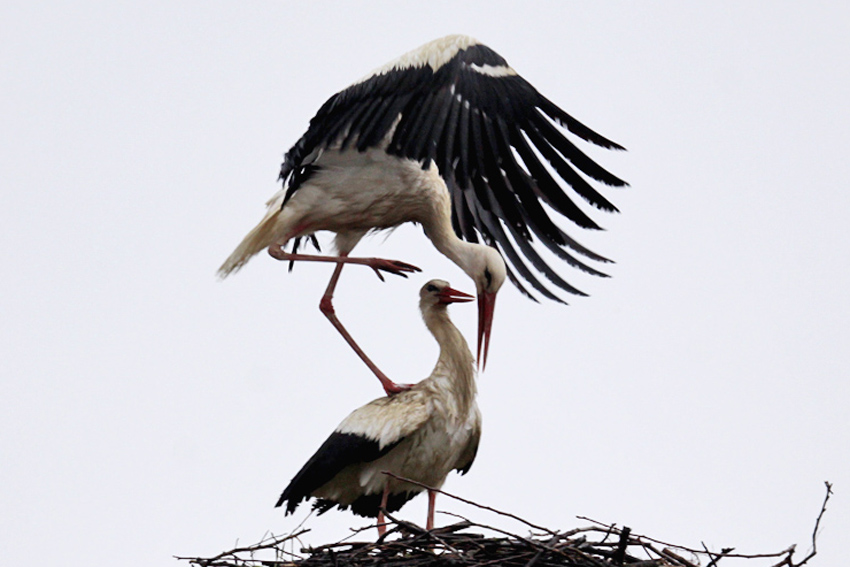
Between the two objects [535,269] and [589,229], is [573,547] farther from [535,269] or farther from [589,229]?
[535,269]

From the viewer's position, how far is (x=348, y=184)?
7223mm

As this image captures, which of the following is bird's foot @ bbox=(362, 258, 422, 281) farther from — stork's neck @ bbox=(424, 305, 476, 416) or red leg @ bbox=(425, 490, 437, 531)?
red leg @ bbox=(425, 490, 437, 531)

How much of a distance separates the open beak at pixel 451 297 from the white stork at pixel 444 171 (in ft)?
0.57

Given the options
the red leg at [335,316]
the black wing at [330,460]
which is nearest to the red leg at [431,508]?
the black wing at [330,460]

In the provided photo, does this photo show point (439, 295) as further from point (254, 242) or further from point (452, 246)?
point (254, 242)

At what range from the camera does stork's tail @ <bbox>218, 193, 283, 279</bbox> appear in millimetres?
7484

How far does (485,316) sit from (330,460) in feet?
3.57

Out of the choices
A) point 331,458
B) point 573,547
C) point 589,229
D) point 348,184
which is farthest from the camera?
point 348,184

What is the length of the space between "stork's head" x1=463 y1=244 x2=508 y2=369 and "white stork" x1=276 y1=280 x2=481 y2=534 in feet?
0.86

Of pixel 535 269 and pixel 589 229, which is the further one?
pixel 535 269

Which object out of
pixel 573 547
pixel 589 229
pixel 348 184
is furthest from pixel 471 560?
pixel 348 184

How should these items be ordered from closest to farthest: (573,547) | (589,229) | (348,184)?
(573,547), (589,229), (348,184)

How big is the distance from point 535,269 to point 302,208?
123 centimetres

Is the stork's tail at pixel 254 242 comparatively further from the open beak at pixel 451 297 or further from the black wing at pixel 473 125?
the open beak at pixel 451 297
